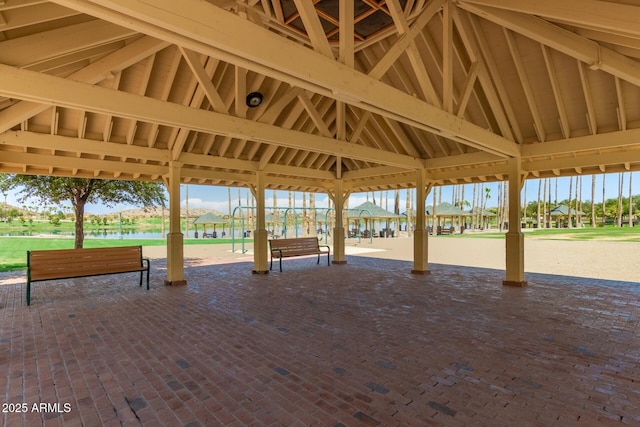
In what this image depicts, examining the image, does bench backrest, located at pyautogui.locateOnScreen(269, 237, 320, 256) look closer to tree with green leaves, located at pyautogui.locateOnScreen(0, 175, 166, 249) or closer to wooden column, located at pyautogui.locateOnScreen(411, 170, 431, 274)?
wooden column, located at pyautogui.locateOnScreen(411, 170, 431, 274)

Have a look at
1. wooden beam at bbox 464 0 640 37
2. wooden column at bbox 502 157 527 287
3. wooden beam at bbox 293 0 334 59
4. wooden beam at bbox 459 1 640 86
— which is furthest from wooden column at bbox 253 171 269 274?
wooden beam at bbox 464 0 640 37

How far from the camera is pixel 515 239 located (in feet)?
24.8

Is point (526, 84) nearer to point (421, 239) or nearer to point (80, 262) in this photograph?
point (421, 239)

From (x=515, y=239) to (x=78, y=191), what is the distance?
1295 centimetres

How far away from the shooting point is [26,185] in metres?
10.5

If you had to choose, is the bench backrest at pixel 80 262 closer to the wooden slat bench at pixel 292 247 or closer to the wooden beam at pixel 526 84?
the wooden slat bench at pixel 292 247

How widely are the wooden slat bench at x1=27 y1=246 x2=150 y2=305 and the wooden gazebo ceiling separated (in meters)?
2.09

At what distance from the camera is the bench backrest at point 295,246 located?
10.3m

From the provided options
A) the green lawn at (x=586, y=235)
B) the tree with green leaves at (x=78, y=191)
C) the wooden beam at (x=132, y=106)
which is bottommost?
the green lawn at (x=586, y=235)

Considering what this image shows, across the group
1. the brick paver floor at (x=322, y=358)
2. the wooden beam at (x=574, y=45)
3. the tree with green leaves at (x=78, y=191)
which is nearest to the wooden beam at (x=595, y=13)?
the wooden beam at (x=574, y=45)

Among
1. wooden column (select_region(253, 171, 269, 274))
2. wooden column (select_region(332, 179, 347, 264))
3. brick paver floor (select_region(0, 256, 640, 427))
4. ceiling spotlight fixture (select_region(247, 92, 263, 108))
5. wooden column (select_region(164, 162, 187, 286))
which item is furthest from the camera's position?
wooden column (select_region(332, 179, 347, 264))

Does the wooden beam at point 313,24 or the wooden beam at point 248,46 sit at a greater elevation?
the wooden beam at point 313,24

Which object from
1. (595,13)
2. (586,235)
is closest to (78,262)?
(595,13)

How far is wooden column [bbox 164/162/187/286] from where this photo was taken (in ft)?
25.5
